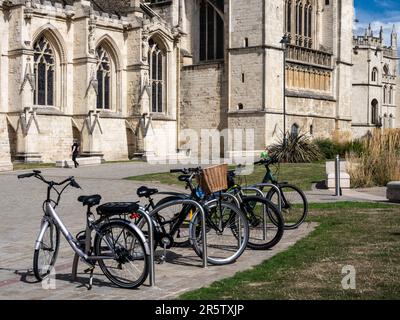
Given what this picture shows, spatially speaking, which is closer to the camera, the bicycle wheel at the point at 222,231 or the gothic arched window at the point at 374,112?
the bicycle wheel at the point at 222,231

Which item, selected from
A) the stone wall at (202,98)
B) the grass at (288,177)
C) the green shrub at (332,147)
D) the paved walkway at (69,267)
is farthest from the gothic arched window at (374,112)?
the paved walkway at (69,267)

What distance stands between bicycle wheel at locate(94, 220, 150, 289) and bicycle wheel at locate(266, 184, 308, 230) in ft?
14.1

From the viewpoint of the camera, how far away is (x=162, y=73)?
39.9 meters

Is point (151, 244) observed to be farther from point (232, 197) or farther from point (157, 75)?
point (157, 75)

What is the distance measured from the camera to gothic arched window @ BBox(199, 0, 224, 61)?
3900cm

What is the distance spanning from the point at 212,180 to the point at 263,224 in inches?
51.6

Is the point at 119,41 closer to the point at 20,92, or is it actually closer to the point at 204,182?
the point at 20,92

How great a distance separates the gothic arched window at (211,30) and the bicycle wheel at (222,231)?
102 ft

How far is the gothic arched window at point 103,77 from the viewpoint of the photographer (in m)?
36.4

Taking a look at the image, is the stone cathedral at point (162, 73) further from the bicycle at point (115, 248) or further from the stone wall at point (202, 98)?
the bicycle at point (115, 248)

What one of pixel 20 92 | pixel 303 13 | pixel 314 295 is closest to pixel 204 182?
pixel 314 295

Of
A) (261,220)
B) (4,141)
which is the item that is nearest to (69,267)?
(261,220)

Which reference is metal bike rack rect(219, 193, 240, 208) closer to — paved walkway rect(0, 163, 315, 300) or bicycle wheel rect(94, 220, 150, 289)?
paved walkway rect(0, 163, 315, 300)

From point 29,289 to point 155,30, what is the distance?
32946 mm
